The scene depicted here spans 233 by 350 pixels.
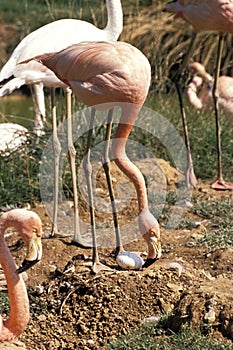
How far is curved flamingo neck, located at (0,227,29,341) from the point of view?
3.67m

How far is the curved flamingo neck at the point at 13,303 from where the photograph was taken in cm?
367

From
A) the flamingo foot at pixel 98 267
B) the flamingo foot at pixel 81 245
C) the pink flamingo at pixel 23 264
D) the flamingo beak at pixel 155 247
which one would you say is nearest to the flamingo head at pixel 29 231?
the pink flamingo at pixel 23 264

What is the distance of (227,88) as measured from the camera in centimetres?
794

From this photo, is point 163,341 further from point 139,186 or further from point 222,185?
point 222,185

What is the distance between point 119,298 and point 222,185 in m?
2.48

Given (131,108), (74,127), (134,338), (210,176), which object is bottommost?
(210,176)

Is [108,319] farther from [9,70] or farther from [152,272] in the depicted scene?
[9,70]

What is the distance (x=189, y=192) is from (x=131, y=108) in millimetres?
1819

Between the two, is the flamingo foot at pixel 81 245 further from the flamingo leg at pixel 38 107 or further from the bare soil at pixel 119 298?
the flamingo leg at pixel 38 107

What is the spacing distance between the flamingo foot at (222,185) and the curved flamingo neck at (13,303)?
3179 mm

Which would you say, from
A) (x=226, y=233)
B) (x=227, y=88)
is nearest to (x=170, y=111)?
(x=227, y=88)

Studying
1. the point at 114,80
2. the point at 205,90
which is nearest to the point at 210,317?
the point at 114,80

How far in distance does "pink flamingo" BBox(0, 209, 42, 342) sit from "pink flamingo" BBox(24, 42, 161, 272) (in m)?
1.07

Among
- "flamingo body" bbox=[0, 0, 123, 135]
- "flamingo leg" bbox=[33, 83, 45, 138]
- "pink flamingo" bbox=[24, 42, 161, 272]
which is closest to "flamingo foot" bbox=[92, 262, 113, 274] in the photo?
"pink flamingo" bbox=[24, 42, 161, 272]
